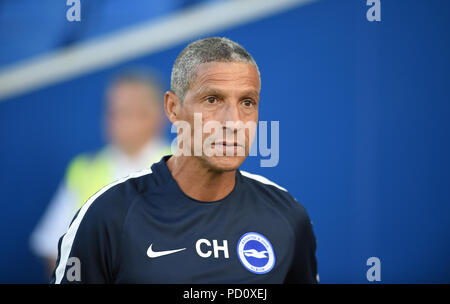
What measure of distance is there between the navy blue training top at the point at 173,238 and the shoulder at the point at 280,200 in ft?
0.04

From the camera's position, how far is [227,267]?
1.56m

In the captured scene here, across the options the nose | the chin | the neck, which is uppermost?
the nose

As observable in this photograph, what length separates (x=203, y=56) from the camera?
62.4 inches

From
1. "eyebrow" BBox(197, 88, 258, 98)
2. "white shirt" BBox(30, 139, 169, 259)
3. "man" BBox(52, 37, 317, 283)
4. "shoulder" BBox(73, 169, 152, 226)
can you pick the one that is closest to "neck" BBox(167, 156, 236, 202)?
"man" BBox(52, 37, 317, 283)

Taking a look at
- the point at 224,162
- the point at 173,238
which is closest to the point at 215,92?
the point at 224,162

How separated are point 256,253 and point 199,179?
332 mm

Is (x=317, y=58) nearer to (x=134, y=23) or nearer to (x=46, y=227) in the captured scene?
→ (x=134, y=23)

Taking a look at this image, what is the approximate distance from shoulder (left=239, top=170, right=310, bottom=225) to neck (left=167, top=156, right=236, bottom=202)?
0.60 feet

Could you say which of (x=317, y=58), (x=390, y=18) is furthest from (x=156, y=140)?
(x=390, y=18)

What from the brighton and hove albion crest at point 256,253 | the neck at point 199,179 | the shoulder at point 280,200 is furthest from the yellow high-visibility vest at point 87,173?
the brighton and hove albion crest at point 256,253

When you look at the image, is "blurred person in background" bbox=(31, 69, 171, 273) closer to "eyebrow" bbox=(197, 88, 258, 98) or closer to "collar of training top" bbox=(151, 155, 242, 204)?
"collar of training top" bbox=(151, 155, 242, 204)

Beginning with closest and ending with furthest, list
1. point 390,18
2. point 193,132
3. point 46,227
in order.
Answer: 1. point 193,132
2. point 46,227
3. point 390,18

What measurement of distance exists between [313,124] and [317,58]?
471mm

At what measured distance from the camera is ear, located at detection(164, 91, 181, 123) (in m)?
1.68
